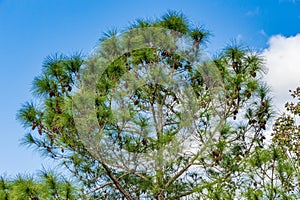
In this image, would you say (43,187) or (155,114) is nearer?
(43,187)

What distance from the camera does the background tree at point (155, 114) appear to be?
3299mm

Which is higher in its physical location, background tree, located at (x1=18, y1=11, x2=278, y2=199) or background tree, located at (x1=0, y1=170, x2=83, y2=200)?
background tree, located at (x1=18, y1=11, x2=278, y2=199)

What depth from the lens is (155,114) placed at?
11.9ft

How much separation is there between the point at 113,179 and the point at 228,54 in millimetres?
1267

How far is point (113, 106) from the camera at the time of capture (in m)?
3.32

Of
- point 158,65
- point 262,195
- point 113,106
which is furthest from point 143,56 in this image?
point 262,195

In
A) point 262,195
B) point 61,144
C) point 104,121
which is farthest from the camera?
point 61,144

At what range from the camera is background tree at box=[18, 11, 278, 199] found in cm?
330

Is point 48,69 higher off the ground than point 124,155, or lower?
higher

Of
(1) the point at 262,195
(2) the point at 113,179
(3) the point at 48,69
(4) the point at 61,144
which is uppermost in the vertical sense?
(3) the point at 48,69

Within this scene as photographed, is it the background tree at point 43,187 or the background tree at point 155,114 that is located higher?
the background tree at point 155,114

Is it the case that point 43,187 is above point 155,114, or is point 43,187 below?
below

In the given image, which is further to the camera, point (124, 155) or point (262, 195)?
point (124, 155)

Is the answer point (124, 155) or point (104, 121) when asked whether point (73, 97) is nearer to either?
point (104, 121)
